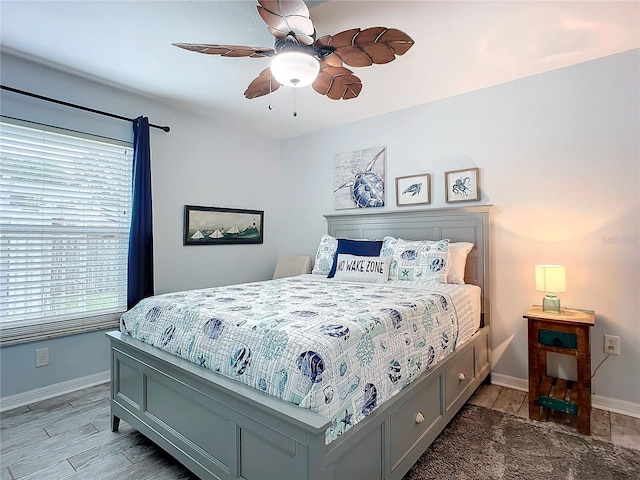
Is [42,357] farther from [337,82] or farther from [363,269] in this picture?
[337,82]

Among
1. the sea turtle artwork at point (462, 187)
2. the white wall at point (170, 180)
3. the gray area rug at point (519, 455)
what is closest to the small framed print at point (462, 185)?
the sea turtle artwork at point (462, 187)

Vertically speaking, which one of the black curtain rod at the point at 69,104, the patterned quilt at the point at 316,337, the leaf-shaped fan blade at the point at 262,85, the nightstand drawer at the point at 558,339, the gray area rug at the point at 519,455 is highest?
the black curtain rod at the point at 69,104

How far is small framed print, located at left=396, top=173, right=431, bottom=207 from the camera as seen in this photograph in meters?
3.34

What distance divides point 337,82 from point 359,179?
5.63 ft

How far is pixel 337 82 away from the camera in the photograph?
7.20ft

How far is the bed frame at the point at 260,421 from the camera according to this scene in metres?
Answer: 1.24

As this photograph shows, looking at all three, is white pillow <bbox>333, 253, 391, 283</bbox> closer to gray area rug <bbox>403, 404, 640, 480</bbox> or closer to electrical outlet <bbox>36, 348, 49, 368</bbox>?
gray area rug <bbox>403, 404, 640, 480</bbox>

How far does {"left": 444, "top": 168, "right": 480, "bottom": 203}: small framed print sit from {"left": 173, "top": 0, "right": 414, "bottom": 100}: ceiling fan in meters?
1.58

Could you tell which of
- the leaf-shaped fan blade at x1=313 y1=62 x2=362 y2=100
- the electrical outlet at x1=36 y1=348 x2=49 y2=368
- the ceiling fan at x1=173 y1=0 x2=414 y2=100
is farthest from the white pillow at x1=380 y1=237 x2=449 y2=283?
the electrical outlet at x1=36 y1=348 x2=49 y2=368

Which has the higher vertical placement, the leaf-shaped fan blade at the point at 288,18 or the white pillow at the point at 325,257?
the leaf-shaped fan blade at the point at 288,18

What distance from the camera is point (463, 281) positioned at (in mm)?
2885

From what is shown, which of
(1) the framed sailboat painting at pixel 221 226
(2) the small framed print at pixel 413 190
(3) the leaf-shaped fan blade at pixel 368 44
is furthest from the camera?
(1) the framed sailboat painting at pixel 221 226

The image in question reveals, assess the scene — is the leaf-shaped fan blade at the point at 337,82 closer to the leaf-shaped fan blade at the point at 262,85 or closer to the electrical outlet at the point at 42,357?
the leaf-shaped fan blade at the point at 262,85

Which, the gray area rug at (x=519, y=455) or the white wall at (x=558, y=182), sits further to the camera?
the white wall at (x=558, y=182)
